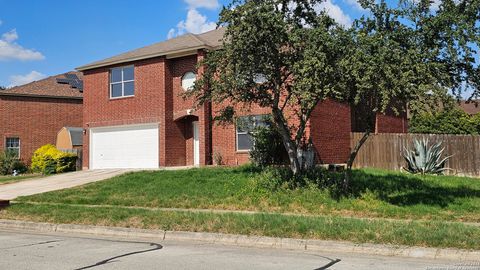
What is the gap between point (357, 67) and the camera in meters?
11.8

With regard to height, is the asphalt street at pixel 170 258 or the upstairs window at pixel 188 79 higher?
the upstairs window at pixel 188 79

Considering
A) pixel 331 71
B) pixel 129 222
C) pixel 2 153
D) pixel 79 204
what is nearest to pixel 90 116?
pixel 2 153

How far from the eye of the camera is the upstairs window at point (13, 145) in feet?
107

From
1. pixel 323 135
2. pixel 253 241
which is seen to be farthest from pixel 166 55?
pixel 253 241

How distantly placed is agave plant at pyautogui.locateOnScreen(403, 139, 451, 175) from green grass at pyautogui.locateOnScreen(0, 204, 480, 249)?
30.0 feet

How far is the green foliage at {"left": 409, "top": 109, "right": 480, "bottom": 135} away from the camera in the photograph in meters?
32.7

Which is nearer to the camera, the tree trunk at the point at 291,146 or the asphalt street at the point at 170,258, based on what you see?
the asphalt street at the point at 170,258

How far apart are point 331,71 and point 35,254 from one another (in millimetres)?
7436

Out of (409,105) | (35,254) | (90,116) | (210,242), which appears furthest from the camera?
(90,116)

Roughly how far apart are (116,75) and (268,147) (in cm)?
1037

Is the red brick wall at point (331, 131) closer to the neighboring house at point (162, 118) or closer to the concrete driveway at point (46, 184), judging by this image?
the neighboring house at point (162, 118)

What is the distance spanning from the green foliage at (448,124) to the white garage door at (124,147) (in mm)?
17370

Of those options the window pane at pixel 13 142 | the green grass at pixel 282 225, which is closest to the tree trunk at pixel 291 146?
the green grass at pixel 282 225

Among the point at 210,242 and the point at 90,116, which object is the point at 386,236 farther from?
the point at 90,116
